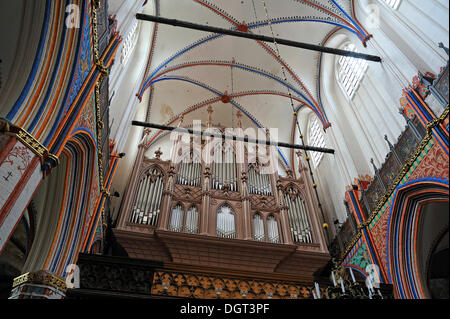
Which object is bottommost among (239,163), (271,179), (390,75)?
(390,75)

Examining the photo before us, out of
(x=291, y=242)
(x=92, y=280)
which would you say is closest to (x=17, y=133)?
(x=92, y=280)

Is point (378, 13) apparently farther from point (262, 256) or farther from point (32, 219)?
point (32, 219)

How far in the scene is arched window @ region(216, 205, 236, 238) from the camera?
10.7 m

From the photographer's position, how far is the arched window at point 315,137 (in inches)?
559

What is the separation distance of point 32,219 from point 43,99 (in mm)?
3186

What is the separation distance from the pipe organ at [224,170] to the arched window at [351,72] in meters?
5.33

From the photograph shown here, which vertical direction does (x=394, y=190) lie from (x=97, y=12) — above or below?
below

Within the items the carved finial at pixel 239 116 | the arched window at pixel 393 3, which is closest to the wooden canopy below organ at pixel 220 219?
the carved finial at pixel 239 116

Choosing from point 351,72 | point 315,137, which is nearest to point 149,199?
point 315,137

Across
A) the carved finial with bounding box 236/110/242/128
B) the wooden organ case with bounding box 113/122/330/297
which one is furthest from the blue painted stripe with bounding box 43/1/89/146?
the carved finial with bounding box 236/110/242/128

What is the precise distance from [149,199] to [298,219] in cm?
541

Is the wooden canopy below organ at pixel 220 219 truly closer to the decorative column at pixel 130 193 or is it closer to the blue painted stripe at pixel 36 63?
the decorative column at pixel 130 193

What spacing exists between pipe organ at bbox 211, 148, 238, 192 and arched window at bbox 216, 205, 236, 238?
3.93 feet

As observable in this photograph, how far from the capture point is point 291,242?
35.0 ft
